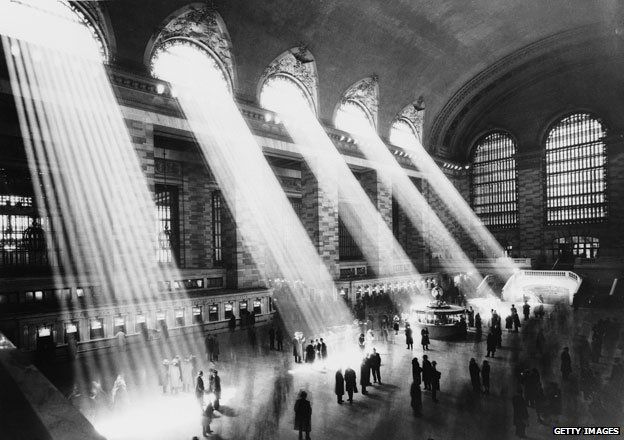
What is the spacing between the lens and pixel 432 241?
29484 millimetres

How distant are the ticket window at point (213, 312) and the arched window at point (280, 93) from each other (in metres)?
9.32

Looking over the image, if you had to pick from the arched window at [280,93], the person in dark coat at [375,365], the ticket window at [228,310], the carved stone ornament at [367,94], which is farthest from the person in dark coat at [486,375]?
the carved stone ornament at [367,94]

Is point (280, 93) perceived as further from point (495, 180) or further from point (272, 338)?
point (495, 180)

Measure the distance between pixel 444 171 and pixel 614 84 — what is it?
11.0m

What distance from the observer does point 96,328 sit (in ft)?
42.2

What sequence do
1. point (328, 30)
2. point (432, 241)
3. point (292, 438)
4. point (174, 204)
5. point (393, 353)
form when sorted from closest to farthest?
point (292, 438)
point (393, 353)
point (328, 30)
point (174, 204)
point (432, 241)

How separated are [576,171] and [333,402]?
2567cm

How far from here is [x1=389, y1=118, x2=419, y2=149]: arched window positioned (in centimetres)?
2650

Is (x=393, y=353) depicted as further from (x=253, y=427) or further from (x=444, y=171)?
(x=444, y=171)

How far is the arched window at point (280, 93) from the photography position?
1964cm

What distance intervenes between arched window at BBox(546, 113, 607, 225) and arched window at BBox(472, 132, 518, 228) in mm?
2349

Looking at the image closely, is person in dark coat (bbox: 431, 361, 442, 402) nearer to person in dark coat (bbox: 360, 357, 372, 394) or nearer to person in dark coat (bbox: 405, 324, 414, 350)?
person in dark coat (bbox: 360, 357, 372, 394)

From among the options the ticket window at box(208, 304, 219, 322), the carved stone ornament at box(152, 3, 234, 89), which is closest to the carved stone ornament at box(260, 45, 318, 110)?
the carved stone ornament at box(152, 3, 234, 89)

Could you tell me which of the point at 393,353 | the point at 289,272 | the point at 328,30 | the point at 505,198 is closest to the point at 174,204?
the point at 289,272
